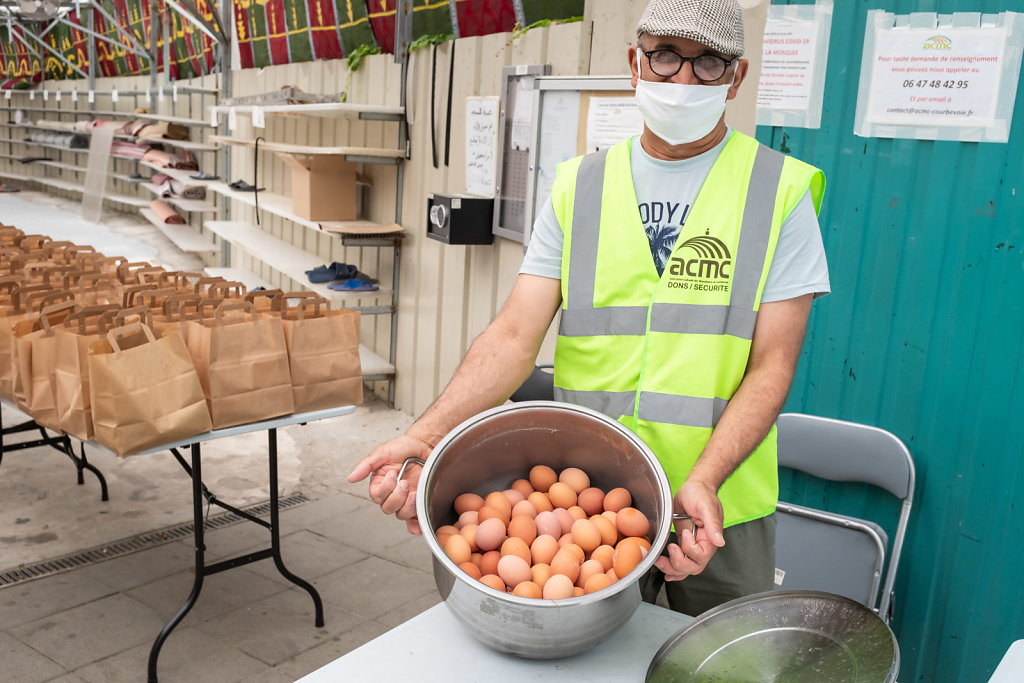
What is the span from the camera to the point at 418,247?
17.3ft

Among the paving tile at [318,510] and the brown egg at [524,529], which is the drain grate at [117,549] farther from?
the brown egg at [524,529]

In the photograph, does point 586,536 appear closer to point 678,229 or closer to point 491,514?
A: point 491,514

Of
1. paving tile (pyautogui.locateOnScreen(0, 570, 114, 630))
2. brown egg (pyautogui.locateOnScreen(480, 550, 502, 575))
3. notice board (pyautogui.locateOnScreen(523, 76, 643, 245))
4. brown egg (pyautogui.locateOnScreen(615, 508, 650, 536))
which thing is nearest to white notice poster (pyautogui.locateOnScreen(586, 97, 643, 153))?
notice board (pyautogui.locateOnScreen(523, 76, 643, 245))

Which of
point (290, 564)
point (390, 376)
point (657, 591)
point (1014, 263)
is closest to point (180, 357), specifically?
point (290, 564)

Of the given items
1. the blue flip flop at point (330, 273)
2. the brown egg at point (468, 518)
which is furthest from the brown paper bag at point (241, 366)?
the blue flip flop at point (330, 273)

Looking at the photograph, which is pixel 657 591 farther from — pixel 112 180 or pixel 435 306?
pixel 112 180

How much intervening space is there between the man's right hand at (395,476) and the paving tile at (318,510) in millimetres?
2730

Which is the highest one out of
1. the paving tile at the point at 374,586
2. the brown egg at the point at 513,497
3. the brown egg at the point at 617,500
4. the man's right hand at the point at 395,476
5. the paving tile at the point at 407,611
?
the man's right hand at the point at 395,476

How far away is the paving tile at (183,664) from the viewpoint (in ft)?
9.07

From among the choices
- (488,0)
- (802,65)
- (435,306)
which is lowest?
(435,306)

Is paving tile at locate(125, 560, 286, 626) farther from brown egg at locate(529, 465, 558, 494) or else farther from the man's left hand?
the man's left hand

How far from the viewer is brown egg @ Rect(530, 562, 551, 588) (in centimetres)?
122

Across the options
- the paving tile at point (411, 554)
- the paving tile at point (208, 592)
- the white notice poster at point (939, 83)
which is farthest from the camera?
the paving tile at point (411, 554)

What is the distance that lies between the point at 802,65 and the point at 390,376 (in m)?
3.55
